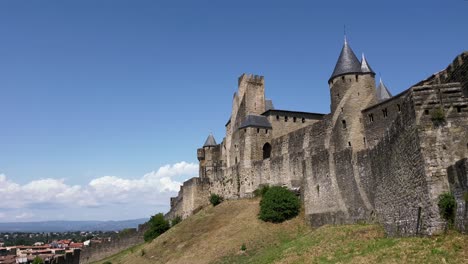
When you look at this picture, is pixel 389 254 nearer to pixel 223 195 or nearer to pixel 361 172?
pixel 361 172

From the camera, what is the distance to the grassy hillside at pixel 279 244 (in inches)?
543

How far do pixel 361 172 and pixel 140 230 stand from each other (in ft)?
136

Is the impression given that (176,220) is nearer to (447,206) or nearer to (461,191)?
(447,206)

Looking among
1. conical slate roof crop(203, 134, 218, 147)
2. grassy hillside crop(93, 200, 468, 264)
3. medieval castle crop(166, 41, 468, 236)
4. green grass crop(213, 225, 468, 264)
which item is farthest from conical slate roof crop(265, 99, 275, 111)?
green grass crop(213, 225, 468, 264)

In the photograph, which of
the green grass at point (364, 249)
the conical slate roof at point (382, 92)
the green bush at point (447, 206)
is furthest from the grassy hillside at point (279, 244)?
the conical slate roof at point (382, 92)

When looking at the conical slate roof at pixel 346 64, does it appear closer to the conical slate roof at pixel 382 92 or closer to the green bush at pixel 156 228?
the conical slate roof at pixel 382 92

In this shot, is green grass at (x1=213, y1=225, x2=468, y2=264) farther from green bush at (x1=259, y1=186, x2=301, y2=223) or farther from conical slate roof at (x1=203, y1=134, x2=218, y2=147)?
conical slate roof at (x1=203, y1=134, x2=218, y2=147)

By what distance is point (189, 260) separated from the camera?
102 feet

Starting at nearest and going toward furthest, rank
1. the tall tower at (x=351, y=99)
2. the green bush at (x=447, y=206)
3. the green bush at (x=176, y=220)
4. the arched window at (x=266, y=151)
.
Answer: the green bush at (x=447, y=206), the tall tower at (x=351, y=99), the arched window at (x=266, y=151), the green bush at (x=176, y=220)

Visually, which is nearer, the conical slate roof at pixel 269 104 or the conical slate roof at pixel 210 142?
the conical slate roof at pixel 269 104

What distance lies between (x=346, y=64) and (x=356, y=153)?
14.1 m

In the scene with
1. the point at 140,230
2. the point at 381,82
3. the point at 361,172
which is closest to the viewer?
the point at 361,172

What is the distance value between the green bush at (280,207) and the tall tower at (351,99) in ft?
19.6

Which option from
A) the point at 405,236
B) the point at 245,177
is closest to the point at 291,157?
the point at 245,177
